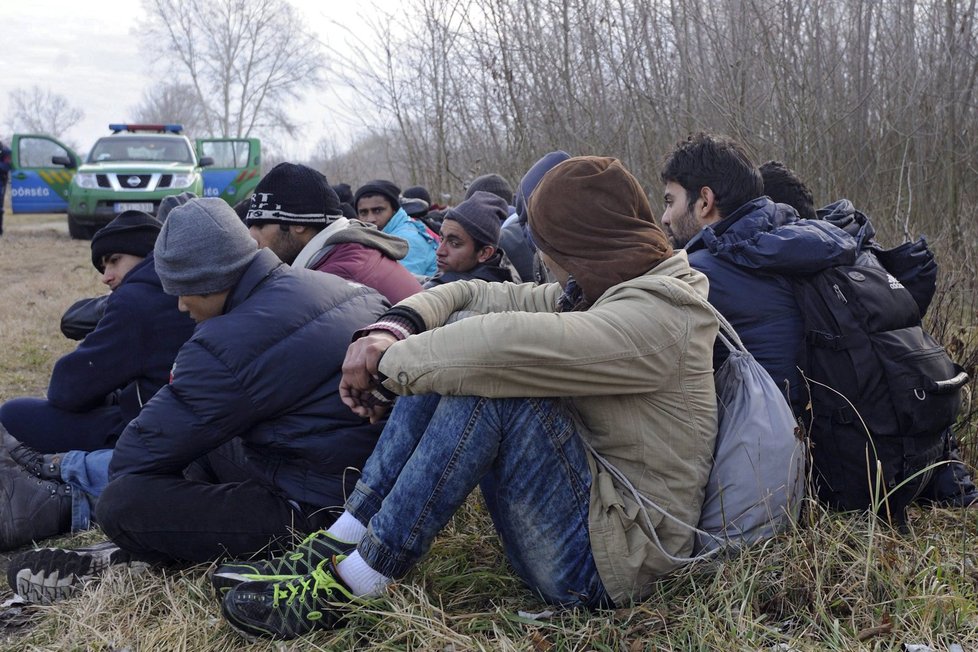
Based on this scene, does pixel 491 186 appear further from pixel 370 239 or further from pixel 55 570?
pixel 55 570

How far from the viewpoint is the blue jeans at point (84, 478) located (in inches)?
140

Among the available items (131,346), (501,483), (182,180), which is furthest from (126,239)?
(182,180)

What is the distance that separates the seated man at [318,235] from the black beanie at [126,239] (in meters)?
0.44

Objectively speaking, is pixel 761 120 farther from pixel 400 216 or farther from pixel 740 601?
pixel 740 601

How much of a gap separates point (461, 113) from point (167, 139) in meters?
8.77

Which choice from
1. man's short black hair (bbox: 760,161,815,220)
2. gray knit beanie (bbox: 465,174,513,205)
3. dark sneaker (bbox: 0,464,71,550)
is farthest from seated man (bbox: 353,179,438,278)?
dark sneaker (bbox: 0,464,71,550)

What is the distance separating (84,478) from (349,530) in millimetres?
1654

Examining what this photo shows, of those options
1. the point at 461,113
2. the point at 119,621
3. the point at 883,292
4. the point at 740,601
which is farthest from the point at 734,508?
the point at 461,113

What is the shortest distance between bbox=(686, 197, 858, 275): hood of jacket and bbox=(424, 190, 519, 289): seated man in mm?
1822

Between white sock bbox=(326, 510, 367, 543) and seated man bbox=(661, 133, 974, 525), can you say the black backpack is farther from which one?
white sock bbox=(326, 510, 367, 543)

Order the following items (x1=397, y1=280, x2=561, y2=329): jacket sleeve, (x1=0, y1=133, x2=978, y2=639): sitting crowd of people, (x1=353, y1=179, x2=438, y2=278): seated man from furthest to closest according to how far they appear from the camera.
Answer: (x1=353, y1=179, x2=438, y2=278): seated man → (x1=397, y1=280, x2=561, y2=329): jacket sleeve → (x1=0, y1=133, x2=978, y2=639): sitting crowd of people

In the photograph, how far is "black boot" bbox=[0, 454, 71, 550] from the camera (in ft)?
11.3

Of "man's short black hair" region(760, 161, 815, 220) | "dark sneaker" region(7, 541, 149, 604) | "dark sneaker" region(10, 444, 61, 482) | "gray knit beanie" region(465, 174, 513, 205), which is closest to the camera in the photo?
"dark sneaker" region(7, 541, 149, 604)

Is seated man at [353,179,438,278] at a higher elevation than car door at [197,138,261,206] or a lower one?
lower
